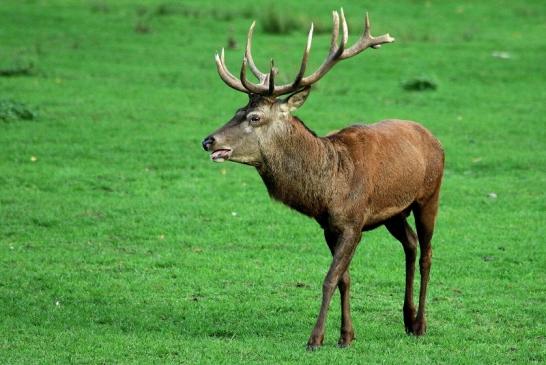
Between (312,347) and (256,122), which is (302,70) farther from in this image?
(312,347)

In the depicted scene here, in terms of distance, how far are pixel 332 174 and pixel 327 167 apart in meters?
0.08

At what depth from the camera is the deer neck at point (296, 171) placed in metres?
9.70

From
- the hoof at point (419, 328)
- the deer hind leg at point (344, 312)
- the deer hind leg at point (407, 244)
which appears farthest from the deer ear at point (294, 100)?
the hoof at point (419, 328)

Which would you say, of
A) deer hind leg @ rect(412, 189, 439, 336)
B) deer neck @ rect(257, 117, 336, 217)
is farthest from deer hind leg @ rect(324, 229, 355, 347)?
deer hind leg @ rect(412, 189, 439, 336)

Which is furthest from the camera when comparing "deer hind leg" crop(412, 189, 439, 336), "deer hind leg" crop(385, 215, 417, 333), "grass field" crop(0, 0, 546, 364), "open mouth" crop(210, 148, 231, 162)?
"deer hind leg" crop(412, 189, 439, 336)

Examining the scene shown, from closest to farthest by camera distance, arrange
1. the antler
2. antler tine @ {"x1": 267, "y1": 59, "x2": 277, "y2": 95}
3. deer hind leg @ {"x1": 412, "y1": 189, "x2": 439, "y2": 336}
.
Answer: antler tine @ {"x1": 267, "y1": 59, "x2": 277, "y2": 95}
the antler
deer hind leg @ {"x1": 412, "y1": 189, "x2": 439, "y2": 336}

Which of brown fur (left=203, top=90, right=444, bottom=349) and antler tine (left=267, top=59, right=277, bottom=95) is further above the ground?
antler tine (left=267, top=59, right=277, bottom=95)

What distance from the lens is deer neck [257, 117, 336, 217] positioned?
970cm

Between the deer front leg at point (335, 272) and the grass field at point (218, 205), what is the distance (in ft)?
0.41

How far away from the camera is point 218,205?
1477 centimetres

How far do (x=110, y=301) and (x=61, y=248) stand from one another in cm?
210

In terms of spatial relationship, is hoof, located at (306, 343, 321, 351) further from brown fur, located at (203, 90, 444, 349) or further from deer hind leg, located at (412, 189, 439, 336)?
deer hind leg, located at (412, 189, 439, 336)

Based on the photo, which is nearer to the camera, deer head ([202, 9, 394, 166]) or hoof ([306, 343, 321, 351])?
hoof ([306, 343, 321, 351])

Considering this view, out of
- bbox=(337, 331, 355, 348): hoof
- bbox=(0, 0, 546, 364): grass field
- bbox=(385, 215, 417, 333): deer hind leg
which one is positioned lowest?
bbox=(0, 0, 546, 364): grass field
